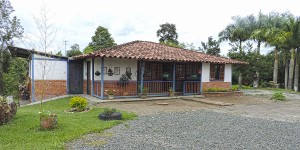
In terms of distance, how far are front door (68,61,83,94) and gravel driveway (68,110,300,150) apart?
324 inches

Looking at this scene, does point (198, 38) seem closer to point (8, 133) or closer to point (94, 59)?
point (94, 59)

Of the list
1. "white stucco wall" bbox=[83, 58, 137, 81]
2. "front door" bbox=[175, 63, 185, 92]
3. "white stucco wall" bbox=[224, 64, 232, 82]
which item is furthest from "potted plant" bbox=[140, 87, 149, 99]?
"white stucco wall" bbox=[224, 64, 232, 82]

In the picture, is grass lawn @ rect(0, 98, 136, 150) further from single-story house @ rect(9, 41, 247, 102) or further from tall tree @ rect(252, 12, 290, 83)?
tall tree @ rect(252, 12, 290, 83)

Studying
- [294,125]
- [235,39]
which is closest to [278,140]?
[294,125]

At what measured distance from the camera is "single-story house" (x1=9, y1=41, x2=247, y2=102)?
12.6 meters

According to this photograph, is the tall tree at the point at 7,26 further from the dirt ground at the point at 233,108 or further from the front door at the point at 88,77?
the dirt ground at the point at 233,108

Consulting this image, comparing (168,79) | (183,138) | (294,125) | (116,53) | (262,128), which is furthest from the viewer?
(168,79)

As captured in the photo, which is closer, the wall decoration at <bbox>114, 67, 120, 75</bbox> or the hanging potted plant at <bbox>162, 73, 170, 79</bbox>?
the wall decoration at <bbox>114, 67, 120, 75</bbox>

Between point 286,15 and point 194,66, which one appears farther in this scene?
point 286,15

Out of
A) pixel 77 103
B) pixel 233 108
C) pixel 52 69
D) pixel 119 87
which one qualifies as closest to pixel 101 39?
pixel 52 69

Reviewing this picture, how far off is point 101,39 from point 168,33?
37.5ft

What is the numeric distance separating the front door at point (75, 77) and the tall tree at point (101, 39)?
51.3 feet

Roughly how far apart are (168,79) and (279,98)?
6.67 metres

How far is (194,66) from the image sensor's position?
15492mm
